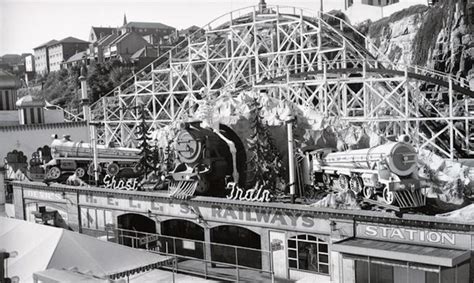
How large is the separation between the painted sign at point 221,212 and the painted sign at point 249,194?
0.38 meters

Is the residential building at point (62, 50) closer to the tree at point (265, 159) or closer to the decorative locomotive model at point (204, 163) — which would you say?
the decorative locomotive model at point (204, 163)

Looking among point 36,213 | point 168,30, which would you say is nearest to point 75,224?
point 36,213

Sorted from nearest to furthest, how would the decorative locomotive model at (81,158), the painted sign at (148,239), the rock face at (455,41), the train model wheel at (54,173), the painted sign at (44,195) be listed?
the painted sign at (148,239) → the decorative locomotive model at (81,158) → the painted sign at (44,195) → the train model wheel at (54,173) → the rock face at (455,41)

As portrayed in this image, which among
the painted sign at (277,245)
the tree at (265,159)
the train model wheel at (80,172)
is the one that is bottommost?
the painted sign at (277,245)

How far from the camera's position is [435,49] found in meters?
54.1

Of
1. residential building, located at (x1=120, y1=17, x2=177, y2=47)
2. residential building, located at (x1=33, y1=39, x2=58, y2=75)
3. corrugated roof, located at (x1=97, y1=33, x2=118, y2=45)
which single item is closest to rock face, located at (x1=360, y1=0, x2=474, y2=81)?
residential building, located at (x1=120, y1=17, x2=177, y2=47)

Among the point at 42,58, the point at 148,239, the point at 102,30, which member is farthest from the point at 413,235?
the point at 42,58

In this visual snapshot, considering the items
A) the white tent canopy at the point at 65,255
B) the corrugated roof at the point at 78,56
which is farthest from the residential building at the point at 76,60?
the white tent canopy at the point at 65,255

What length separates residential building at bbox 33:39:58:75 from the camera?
281ft

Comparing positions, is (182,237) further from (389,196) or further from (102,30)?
(102,30)

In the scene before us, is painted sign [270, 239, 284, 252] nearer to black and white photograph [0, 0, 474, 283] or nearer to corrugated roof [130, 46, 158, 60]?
black and white photograph [0, 0, 474, 283]

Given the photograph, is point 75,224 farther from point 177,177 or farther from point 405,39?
point 405,39

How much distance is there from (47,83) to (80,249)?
70756 millimetres

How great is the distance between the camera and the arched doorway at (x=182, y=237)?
72.9 ft
